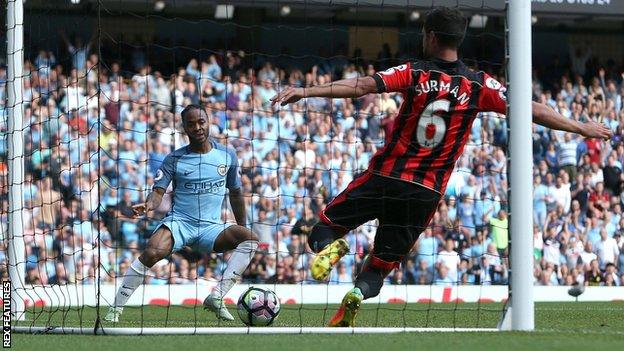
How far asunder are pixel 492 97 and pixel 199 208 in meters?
3.66

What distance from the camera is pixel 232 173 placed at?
12.5m

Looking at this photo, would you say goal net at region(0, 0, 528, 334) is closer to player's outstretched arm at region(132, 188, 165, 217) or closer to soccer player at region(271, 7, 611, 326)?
player's outstretched arm at region(132, 188, 165, 217)

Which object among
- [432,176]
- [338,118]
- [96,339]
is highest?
[338,118]

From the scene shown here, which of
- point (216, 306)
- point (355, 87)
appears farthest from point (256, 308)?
point (355, 87)

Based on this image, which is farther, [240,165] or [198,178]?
[240,165]

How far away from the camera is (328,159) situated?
19.7 meters

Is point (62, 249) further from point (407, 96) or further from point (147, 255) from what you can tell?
point (407, 96)

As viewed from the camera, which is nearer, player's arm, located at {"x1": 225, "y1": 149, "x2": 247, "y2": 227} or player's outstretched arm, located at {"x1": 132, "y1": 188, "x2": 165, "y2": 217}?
player's outstretched arm, located at {"x1": 132, "y1": 188, "x2": 165, "y2": 217}

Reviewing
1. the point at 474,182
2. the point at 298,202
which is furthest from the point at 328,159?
the point at 474,182

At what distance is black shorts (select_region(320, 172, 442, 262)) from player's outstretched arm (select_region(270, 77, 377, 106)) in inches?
34.3

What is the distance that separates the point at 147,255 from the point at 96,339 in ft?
10.4

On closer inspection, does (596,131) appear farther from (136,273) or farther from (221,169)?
(136,273)

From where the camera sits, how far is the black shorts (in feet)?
31.7

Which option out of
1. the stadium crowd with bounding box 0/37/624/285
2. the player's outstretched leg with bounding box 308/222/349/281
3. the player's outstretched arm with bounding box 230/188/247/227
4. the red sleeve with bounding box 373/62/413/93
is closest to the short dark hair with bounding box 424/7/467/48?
the red sleeve with bounding box 373/62/413/93
